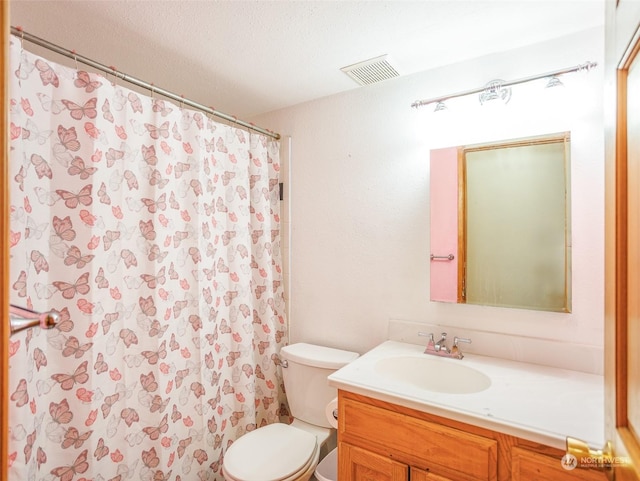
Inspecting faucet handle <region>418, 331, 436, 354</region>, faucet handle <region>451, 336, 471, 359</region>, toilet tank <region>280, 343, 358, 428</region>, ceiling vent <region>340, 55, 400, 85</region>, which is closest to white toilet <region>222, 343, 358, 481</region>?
toilet tank <region>280, 343, 358, 428</region>

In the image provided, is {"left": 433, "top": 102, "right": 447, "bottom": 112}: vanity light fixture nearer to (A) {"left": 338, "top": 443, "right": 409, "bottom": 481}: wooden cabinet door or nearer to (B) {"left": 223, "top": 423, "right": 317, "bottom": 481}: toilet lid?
(A) {"left": 338, "top": 443, "right": 409, "bottom": 481}: wooden cabinet door

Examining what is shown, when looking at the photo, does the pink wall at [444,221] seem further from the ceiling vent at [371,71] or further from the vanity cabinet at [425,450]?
the vanity cabinet at [425,450]

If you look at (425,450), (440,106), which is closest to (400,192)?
(440,106)

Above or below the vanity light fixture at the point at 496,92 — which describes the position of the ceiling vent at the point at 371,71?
above

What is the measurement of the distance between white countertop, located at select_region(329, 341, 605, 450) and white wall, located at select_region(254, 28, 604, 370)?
0.18 meters

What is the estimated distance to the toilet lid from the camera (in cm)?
143

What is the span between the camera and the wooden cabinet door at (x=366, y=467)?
→ 120 centimetres

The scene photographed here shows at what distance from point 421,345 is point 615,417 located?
113 centimetres

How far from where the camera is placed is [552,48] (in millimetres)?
1431

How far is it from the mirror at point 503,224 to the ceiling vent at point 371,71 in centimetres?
47

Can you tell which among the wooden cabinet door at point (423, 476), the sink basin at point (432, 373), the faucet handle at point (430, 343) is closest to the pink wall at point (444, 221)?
the faucet handle at point (430, 343)

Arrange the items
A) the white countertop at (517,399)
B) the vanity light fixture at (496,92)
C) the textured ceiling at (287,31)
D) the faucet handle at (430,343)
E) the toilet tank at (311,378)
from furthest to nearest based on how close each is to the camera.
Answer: the toilet tank at (311,378)
the faucet handle at (430,343)
the vanity light fixture at (496,92)
the textured ceiling at (287,31)
the white countertop at (517,399)

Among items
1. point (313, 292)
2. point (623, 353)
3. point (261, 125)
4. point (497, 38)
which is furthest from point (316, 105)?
point (623, 353)

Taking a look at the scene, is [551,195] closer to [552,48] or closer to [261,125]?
[552,48]
